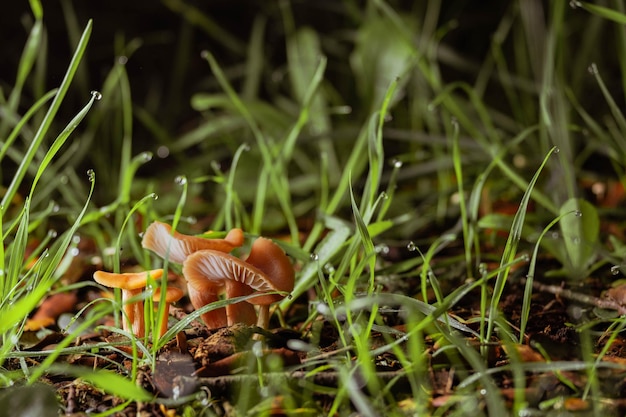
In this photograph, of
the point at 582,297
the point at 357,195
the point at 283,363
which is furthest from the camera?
the point at 357,195

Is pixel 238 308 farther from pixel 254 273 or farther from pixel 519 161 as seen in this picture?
pixel 519 161

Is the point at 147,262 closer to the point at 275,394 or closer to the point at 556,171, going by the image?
the point at 275,394

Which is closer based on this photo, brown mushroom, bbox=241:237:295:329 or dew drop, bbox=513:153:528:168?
brown mushroom, bbox=241:237:295:329

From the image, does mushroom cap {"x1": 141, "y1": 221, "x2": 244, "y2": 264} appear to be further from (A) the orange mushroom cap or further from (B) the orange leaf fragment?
(B) the orange leaf fragment

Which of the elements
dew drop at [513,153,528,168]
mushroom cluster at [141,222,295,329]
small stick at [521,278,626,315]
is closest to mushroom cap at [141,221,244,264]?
mushroom cluster at [141,222,295,329]

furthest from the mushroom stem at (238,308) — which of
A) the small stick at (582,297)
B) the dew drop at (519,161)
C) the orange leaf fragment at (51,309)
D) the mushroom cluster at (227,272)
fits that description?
the dew drop at (519,161)

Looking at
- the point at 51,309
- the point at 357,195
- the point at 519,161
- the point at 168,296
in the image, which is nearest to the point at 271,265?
the point at 168,296
